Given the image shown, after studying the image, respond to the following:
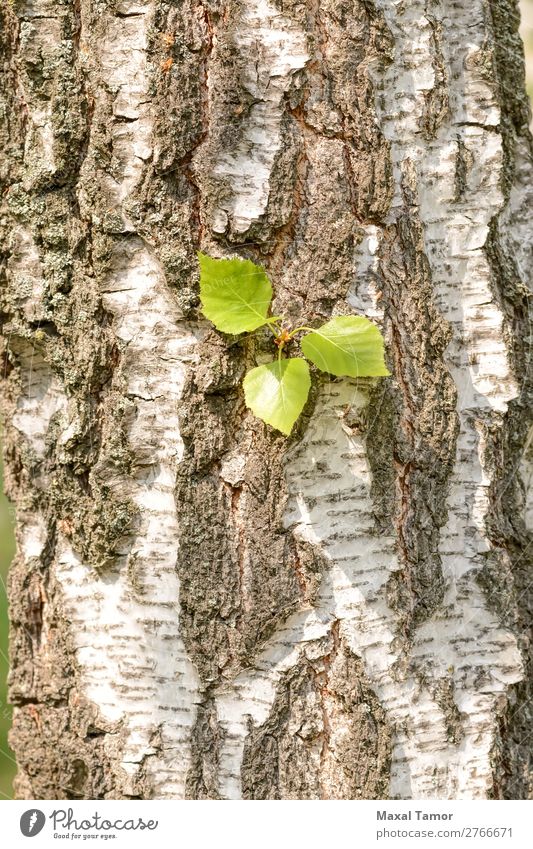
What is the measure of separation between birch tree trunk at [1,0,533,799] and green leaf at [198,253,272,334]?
6cm

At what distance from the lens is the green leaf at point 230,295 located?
3.66ft

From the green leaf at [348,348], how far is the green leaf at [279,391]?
0.03 metres

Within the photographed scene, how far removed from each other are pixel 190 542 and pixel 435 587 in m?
0.43

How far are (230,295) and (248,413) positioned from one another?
0.63 ft

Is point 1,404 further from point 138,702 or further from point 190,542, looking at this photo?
point 138,702

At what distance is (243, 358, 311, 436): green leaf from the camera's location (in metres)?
1.09

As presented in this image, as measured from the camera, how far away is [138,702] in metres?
1.22

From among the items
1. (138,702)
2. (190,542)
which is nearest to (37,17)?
(190,542)

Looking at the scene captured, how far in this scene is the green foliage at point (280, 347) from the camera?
1109mm
